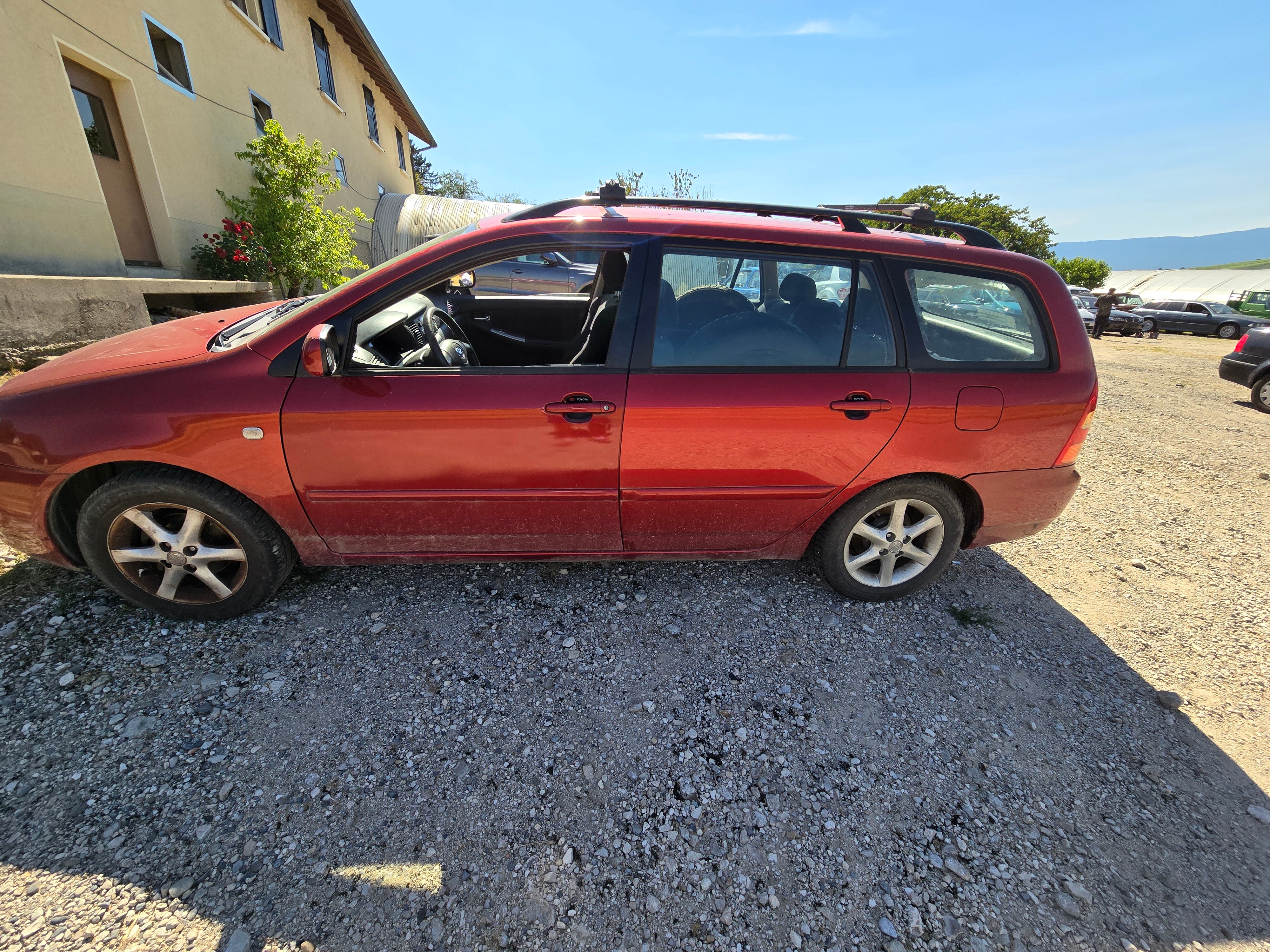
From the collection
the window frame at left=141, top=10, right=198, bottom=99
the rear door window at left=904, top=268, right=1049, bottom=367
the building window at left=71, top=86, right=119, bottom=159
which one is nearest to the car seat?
the rear door window at left=904, top=268, right=1049, bottom=367

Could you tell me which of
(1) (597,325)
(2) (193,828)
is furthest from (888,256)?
(2) (193,828)

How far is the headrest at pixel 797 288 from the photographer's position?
94.3 inches

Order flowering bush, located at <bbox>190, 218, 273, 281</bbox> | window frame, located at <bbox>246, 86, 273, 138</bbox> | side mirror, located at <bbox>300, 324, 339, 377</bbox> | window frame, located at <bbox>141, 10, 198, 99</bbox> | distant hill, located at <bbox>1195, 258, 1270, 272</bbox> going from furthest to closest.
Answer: distant hill, located at <bbox>1195, 258, 1270, 272</bbox> < window frame, located at <bbox>246, 86, 273, 138</bbox> < flowering bush, located at <bbox>190, 218, 273, 281</bbox> < window frame, located at <bbox>141, 10, 198, 99</bbox> < side mirror, located at <bbox>300, 324, 339, 377</bbox>

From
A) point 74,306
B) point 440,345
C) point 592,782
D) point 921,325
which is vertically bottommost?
point 592,782

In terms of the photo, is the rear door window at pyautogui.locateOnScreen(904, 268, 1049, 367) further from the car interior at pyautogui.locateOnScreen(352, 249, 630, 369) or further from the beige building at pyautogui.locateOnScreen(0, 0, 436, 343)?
the beige building at pyautogui.locateOnScreen(0, 0, 436, 343)

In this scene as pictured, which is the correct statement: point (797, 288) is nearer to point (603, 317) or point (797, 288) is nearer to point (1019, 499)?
point (603, 317)

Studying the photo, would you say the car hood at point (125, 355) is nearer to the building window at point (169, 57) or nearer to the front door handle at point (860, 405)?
the front door handle at point (860, 405)

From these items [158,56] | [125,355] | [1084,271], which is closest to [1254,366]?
[125,355]

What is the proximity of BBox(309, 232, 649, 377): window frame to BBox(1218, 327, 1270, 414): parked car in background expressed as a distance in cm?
1056

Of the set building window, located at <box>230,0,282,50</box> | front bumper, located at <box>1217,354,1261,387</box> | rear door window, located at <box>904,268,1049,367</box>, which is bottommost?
front bumper, located at <box>1217,354,1261,387</box>

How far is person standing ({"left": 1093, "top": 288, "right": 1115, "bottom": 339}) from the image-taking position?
18.2m

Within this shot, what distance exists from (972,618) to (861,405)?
130cm

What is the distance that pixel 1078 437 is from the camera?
2.53 meters

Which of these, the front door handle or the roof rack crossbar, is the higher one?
the roof rack crossbar
